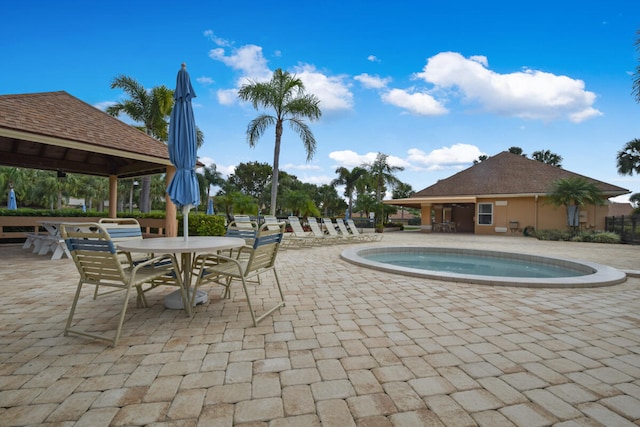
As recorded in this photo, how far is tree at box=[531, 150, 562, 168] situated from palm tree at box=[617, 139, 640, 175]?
35.1 ft

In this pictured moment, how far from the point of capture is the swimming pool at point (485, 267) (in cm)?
455

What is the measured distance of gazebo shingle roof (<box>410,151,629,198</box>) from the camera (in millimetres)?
16297

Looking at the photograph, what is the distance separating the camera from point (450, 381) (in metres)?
1.85

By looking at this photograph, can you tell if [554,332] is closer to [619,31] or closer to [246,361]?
[246,361]

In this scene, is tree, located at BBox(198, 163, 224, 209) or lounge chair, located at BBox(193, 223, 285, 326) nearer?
lounge chair, located at BBox(193, 223, 285, 326)

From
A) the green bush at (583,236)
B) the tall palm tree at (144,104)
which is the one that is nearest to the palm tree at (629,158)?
the green bush at (583,236)

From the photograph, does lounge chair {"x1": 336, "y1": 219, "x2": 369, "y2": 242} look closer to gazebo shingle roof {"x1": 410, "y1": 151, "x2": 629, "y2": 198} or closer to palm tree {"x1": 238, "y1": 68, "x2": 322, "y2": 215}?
palm tree {"x1": 238, "y1": 68, "x2": 322, "y2": 215}

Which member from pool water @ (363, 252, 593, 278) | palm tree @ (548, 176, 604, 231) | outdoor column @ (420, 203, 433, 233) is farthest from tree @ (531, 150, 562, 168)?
pool water @ (363, 252, 593, 278)

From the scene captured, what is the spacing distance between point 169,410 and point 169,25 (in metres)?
10.4

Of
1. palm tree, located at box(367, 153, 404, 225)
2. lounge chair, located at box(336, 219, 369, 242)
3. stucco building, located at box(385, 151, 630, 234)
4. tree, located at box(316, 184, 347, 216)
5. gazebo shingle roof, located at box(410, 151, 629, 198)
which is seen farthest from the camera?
tree, located at box(316, 184, 347, 216)

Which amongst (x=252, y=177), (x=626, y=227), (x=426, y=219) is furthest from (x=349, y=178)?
(x=626, y=227)

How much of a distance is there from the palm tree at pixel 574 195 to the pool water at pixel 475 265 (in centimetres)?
879

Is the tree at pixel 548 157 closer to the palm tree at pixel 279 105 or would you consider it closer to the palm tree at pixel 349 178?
the palm tree at pixel 349 178

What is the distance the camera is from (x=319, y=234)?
9.80 metres
